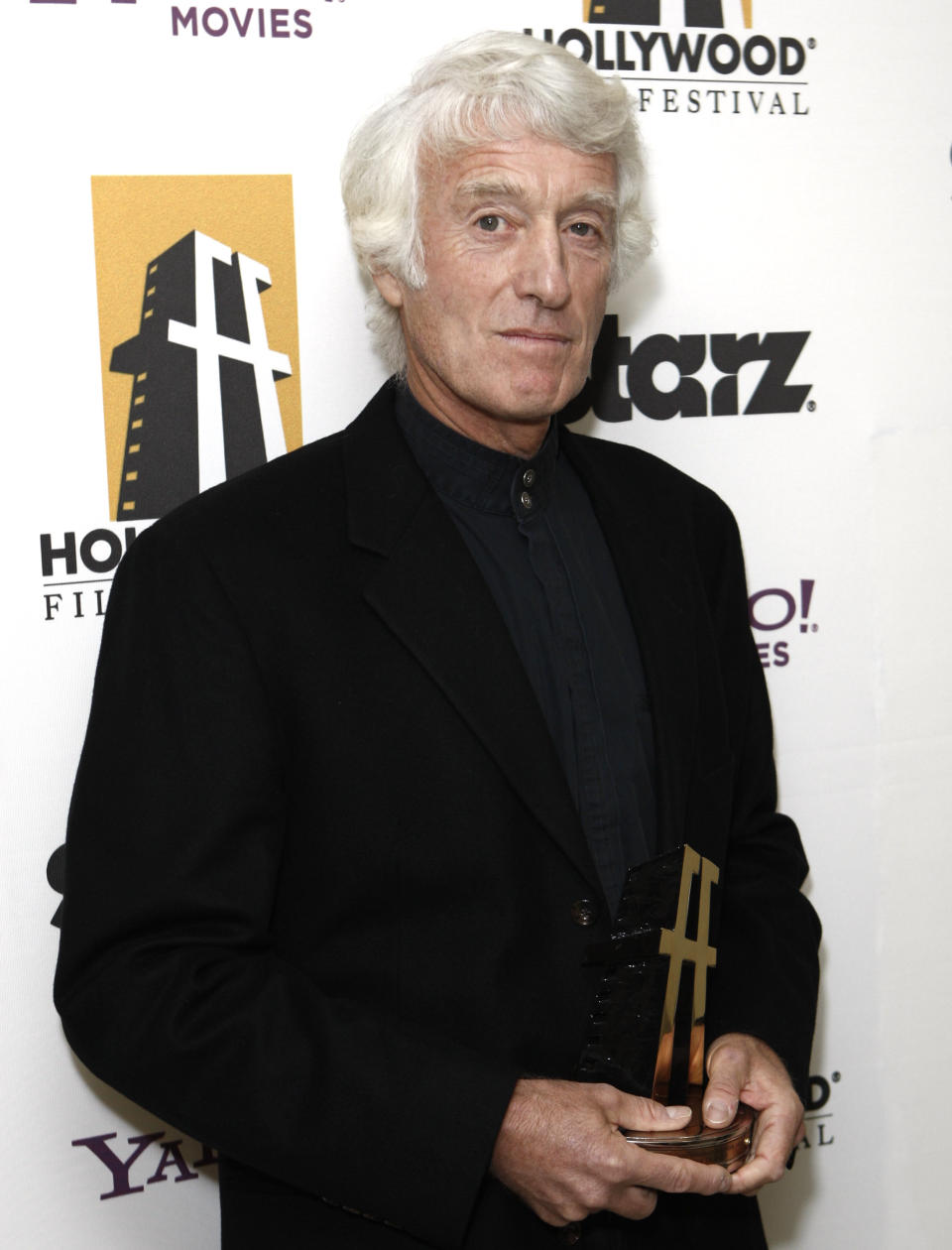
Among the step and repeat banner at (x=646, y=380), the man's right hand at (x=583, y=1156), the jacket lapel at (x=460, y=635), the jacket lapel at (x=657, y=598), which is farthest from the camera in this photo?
the step and repeat banner at (x=646, y=380)

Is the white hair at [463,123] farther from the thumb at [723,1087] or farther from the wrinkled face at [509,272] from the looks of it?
the thumb at [723,1087]

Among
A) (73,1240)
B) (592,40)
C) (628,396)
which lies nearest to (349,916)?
(73,1240)

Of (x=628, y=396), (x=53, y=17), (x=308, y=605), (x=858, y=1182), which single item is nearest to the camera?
(x=308, y=605)

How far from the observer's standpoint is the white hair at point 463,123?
1.29 meters

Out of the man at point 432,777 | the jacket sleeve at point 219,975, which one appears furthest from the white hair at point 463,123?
the jacket sleeve at point 219,975

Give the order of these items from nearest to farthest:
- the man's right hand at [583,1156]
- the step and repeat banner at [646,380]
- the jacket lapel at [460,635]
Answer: the man's right hand at [583,1156], the jacket lapel at [460,635], the step and repeat banner at [646,380]

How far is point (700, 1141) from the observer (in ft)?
3.75

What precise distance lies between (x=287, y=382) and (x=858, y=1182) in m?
1.38

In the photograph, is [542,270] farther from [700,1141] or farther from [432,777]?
[700,1141]

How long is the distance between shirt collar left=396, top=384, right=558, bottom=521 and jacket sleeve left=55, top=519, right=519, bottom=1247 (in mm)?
270

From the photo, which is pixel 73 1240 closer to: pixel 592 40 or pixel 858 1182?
pixel 858 1182

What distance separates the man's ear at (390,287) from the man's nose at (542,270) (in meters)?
0.15

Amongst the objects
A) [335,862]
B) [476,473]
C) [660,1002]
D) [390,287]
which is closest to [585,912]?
[660,1002]

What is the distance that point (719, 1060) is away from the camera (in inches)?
50.1
